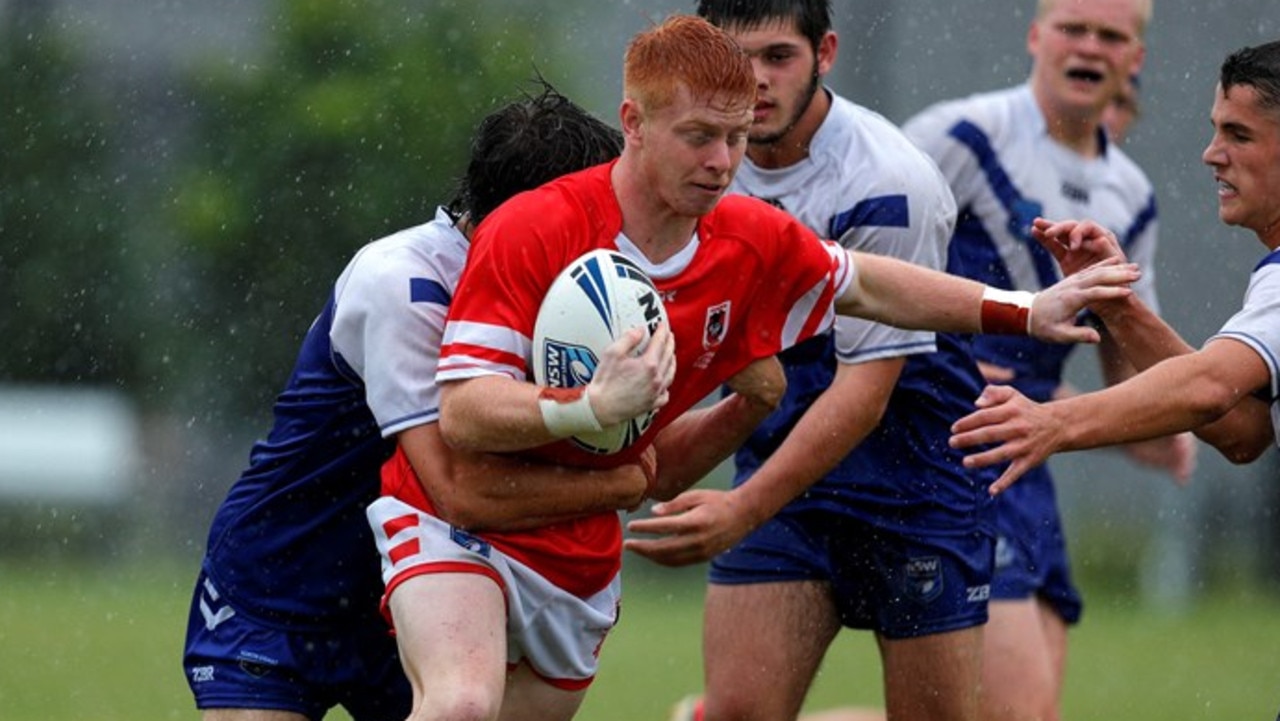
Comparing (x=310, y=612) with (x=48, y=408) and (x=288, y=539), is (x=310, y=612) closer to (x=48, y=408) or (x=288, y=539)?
(x=288, y=539)

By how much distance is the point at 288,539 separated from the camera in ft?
20.9

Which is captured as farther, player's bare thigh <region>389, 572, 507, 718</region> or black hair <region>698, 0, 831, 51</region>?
black hair <region>698, 0, 831, 51</region>

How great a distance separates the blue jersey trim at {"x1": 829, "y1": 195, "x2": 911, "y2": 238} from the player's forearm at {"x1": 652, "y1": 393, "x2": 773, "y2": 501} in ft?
2.78

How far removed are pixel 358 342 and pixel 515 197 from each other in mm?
550

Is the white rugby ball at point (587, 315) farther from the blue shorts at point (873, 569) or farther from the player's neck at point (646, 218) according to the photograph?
the blue shorts at point (873, 569)

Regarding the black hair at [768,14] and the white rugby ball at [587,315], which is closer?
the white rugby ball at [587,315]

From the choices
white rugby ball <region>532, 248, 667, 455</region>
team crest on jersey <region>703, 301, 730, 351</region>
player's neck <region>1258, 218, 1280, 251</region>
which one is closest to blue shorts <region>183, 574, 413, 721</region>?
white rugby ball <region>532, 248, 667, 455</region>

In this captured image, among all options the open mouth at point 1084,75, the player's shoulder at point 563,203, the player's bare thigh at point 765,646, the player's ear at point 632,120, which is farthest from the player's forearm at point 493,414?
the open mouth at point 1084,75

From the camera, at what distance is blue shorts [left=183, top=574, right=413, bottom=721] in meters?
6.29

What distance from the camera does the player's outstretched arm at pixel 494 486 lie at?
5855mm

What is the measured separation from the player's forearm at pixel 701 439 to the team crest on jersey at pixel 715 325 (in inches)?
14.4

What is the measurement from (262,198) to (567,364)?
26.1 metres

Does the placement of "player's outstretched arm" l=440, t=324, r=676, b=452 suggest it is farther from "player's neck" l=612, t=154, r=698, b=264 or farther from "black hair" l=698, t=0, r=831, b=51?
"black hair" l=698, t=0, r=831, b=51

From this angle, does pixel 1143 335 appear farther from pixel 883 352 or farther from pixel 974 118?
pixel 974 118
